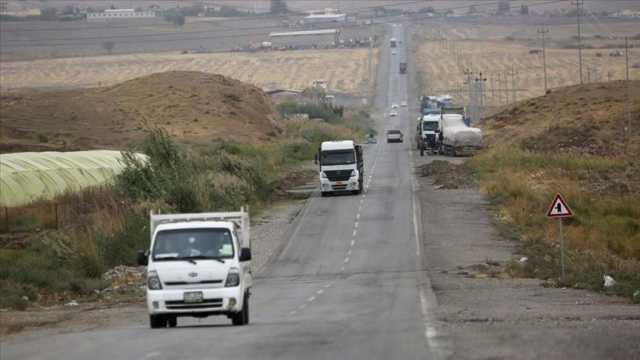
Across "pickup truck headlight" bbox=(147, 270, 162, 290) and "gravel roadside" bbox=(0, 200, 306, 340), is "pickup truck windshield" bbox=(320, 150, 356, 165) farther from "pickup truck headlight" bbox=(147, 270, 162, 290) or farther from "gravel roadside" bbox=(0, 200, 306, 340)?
"pickup truck headlight" bbox=(147, 270, 162, 290)

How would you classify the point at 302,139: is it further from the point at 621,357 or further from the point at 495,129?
the point at 621,357

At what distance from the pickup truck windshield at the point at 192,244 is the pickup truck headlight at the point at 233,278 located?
398 mm

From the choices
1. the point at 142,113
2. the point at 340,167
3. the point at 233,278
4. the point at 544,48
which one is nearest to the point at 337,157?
the point at 340,167

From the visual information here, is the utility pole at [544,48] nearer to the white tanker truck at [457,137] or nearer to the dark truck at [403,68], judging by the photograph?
the white tanker truck at [457,137]

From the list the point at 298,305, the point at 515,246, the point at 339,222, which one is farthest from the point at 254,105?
the point at 298,305

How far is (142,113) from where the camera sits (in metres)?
109

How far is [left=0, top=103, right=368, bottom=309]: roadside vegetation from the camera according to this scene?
119 feet

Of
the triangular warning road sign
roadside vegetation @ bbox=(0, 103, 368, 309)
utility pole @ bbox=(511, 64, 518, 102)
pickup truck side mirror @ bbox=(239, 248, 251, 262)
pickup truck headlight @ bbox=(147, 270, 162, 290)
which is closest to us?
pickup truck headlight @ bbox=(147, 270, 162, 290)

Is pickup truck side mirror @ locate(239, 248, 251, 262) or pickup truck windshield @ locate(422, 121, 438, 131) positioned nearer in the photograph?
pickup truck side mirror @ locate(239, 248, 251, 262)

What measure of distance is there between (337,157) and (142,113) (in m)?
45.2

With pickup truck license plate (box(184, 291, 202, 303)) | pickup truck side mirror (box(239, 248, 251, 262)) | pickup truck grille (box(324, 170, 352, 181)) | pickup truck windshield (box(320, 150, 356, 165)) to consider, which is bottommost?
pickup truck grille (box(324, 170, 352, 181))

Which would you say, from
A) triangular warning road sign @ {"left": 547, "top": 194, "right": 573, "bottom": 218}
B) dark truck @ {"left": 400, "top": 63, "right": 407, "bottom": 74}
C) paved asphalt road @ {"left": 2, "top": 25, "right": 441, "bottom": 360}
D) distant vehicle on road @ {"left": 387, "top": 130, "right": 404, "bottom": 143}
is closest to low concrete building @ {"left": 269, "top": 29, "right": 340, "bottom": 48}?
dark truck @ {"left": 400, "top": 63, "right": 407, "bottom": 74}

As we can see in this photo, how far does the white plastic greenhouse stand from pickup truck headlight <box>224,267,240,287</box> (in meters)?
29.6

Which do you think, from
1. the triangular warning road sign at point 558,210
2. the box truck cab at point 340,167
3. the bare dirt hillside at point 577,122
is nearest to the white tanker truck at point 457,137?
Result: the bare dirt hillside at point 577,122
